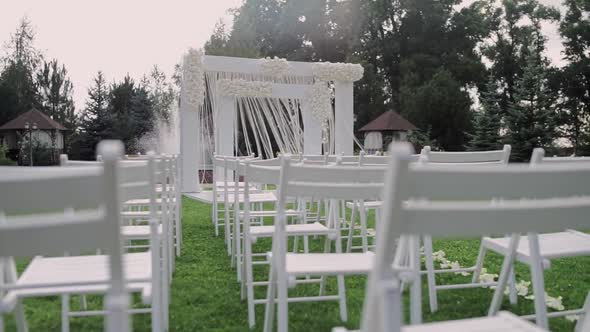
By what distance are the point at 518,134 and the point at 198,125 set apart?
1145 cm

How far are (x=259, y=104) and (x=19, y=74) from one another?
74.1 feet

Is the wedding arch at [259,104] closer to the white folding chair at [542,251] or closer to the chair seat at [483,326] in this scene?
the white folding chair at [542,251]

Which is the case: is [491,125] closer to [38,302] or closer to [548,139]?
[548,139]

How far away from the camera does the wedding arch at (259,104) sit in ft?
33.2

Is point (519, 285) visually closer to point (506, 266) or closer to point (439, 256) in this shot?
point (439, 256)

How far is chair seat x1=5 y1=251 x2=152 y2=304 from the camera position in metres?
1.83

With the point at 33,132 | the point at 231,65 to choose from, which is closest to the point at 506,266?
the point at 231,65

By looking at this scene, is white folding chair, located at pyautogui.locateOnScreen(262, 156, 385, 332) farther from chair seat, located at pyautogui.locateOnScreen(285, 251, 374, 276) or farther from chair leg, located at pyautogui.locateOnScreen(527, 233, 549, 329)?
chair leg, located at pyautogui.locateOnScreen(527, 233, 549, 329)

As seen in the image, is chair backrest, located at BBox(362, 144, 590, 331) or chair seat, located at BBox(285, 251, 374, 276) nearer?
chair backrest, located at BBox(362, 144, 590, 331)

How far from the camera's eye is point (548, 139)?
17172 mm

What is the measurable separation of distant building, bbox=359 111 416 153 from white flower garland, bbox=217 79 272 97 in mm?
9760

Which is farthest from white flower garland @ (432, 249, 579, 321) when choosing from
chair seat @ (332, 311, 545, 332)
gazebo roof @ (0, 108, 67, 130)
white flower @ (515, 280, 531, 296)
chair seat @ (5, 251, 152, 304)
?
gazebo roof @ (0, 108, 67, 130)

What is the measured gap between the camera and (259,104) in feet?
34.4

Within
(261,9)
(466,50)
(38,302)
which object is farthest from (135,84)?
(38,302)
